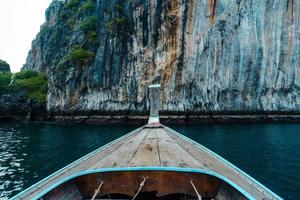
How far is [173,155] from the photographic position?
4648mm

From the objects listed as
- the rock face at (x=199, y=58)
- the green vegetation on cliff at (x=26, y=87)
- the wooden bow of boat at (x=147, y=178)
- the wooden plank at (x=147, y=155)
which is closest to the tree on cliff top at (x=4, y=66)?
the green vegetation on cliff at (x=26, y=87)

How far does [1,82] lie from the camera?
51.4 m

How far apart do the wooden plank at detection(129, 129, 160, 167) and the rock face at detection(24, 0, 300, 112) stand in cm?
3393

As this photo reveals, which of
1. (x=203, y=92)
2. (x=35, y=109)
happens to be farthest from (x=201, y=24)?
(x=35, y=109)

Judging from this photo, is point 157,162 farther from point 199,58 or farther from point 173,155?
point 199,58

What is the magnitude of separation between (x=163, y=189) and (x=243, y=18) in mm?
38913

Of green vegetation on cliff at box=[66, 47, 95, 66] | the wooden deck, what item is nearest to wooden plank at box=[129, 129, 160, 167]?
the wooden deck

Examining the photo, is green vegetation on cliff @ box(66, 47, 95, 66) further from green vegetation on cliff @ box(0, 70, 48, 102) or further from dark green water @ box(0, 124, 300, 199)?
dark green water @ box(0, 124, 300, 199)

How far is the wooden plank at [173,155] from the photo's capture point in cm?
423

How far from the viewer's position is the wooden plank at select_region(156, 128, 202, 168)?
13.9 ft

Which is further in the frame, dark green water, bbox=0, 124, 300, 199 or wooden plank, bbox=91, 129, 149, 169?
dark green water, bbox=0, 124, 300, 199

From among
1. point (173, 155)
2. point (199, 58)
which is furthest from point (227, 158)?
point (199, 58)

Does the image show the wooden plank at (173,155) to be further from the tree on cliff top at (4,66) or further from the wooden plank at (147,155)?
the tree on cliff top at (4,66)

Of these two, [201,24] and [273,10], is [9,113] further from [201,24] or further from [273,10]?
[273,10]
